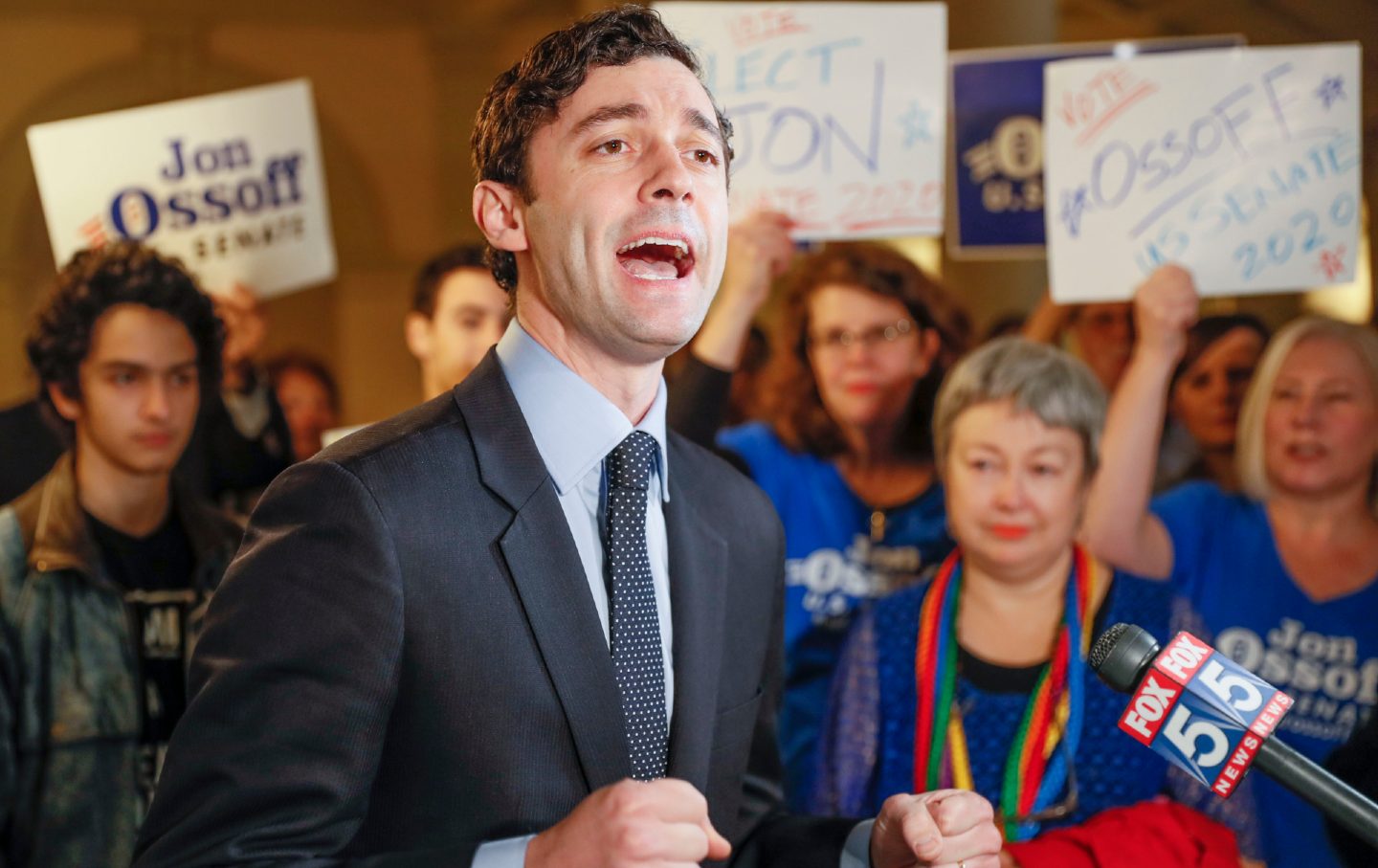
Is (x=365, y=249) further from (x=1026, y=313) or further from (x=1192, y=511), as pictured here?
(x=1192, y=511)

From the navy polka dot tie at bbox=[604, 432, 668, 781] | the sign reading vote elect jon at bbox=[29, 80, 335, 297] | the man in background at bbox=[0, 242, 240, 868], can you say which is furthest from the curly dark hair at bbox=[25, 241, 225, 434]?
the navy polka dot tie at bbox=[604, 432, 668, 781]

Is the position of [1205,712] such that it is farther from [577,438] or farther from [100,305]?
[100,305]

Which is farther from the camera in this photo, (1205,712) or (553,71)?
(553,71)

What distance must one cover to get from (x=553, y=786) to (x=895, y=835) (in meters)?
0.37

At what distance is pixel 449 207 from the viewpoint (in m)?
5.42

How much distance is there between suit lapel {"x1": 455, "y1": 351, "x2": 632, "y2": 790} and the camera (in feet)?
4.40

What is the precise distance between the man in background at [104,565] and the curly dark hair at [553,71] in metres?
1.29

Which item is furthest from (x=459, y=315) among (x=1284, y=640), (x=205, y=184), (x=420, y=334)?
(x=1284, y=640)

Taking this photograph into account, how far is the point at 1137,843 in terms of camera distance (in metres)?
2.10

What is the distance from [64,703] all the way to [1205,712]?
197 cm

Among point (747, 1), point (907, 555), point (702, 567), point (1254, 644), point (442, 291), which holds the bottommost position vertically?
point (1254, 644)

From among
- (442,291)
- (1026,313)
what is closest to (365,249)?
(442,291)

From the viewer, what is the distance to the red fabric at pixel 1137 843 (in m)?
2.09

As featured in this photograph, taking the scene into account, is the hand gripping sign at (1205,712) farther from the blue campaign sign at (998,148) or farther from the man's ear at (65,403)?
the man's ear at (65,403)
